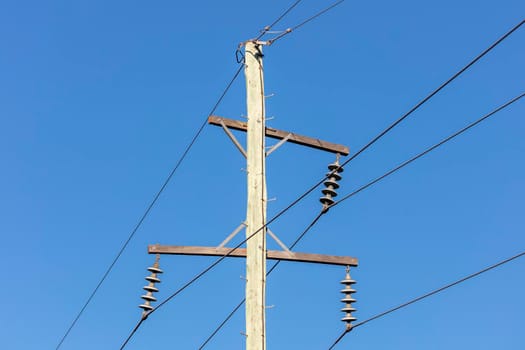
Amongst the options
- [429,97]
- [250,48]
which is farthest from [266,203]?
[429,97]

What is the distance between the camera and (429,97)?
8.16 metres

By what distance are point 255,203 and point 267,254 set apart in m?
0.58

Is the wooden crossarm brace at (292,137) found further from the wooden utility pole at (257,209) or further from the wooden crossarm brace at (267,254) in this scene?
the wooden crossarm brace at (267,254)

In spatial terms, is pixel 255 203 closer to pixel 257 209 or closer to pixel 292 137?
pixel 257 209

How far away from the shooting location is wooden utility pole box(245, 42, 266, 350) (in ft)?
31.8

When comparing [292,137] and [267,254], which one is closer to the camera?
[267,254]

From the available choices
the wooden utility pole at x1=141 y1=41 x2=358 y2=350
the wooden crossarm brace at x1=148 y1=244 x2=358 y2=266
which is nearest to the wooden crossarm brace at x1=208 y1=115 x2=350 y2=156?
the wooden utility pole at x1=141 y1=41 x2=358 y2=350

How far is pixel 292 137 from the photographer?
11.1 metres

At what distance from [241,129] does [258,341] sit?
2616 millimetres

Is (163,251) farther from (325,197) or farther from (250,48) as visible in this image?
(250,48)

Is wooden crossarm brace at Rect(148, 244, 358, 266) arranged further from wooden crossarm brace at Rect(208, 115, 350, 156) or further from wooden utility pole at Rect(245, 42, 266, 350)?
wooden crossarm brace at Rect(208, 115, 350, 156)

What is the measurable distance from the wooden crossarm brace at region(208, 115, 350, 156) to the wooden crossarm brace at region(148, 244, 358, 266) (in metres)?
1.33

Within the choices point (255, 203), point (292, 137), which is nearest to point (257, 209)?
point (255, 203)

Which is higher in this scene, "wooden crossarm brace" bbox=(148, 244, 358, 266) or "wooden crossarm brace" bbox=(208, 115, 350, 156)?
"wooden crossarm brace" bbox=(208, 115, 350, 156)
